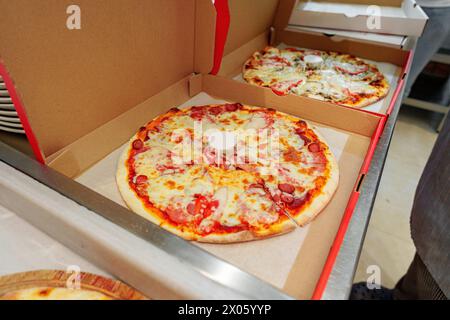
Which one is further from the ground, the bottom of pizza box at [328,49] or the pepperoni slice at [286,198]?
the bottom of pizza box at [328,49]

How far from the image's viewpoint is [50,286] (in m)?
0.73

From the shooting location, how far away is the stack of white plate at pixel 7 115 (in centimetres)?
107

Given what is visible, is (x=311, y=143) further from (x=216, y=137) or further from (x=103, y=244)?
(x=103, y=244)

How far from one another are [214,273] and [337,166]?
0.80 meters

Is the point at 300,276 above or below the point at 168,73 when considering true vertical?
below

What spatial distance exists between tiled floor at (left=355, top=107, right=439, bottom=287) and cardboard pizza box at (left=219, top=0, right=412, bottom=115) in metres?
0.89

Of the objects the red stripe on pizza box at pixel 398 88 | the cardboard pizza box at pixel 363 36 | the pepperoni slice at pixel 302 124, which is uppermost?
the cardboard pizza box at pixel 363 36

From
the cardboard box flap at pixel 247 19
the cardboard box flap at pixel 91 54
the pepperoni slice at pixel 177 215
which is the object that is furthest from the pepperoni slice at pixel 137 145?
the cardboard box flap at pixel 247 19

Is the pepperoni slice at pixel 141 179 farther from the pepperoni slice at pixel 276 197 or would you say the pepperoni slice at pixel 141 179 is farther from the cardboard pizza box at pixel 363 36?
the cardboard pizza box at pixel 363 36

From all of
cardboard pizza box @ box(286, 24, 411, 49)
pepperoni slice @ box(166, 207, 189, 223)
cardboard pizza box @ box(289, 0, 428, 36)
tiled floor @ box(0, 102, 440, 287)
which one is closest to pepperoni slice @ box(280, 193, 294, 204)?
pepperoni slice @ box(166, 207, 189, 223)

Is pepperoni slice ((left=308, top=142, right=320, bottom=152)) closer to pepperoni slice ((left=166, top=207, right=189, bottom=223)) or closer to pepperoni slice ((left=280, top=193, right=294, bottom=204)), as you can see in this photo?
pepperoni slice ((left=280, top=193, right=294, bottom=204))

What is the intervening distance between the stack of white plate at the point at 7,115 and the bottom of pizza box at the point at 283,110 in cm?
22

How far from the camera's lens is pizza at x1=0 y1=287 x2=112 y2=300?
0.71 metres
